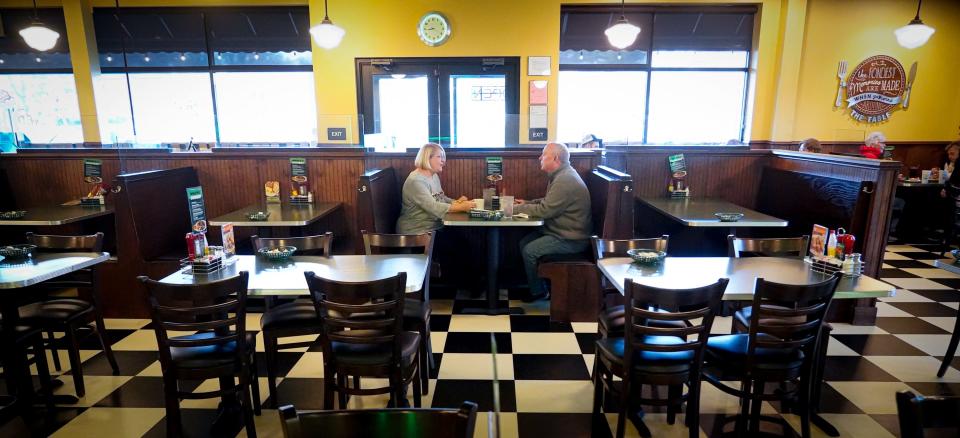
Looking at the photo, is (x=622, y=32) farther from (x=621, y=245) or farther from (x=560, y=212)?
(x=621, y=245)

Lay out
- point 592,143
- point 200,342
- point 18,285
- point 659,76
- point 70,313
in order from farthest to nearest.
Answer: point 659,76 < point 592,143 < point 70,313 < point 18,285 < point 200,342

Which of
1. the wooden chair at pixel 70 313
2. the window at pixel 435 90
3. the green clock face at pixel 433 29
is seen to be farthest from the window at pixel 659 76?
the wooden chair at pixel 70 313

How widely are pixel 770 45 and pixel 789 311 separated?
5.92 metres

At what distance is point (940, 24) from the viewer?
6832 millimetres

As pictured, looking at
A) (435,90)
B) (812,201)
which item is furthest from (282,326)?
(435,90)

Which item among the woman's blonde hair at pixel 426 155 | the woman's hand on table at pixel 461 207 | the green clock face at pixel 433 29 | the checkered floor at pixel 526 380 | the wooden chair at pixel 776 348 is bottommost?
the checkered floor at pixel 526 380

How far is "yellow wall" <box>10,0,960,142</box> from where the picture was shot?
6.70m

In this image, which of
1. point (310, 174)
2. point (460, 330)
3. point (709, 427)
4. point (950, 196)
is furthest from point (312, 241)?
point (950, 196)

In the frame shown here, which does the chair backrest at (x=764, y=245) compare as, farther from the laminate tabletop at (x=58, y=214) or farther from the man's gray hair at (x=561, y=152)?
the laminate tabletop at (x=58, y=214)

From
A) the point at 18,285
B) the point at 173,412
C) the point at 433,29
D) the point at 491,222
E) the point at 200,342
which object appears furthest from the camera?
the point at 433,29

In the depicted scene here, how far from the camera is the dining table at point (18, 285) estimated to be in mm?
2523

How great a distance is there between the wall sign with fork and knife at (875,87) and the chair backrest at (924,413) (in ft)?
23.1

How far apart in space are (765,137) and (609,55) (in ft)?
7.85

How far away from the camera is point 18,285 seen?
2445 mm
